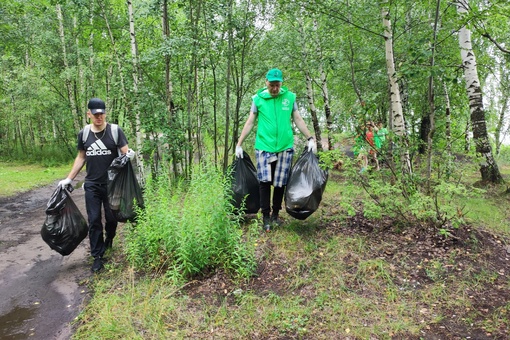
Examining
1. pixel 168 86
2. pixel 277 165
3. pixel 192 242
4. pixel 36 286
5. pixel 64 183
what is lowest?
pixel 36 286

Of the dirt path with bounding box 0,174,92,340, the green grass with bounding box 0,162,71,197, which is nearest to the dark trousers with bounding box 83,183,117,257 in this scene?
the dirt path with bounding box 0,174,92,340

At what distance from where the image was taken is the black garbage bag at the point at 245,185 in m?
4.39

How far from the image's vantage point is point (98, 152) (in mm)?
3811

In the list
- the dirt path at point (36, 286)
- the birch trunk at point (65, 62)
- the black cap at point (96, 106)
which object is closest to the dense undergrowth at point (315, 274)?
the dirt path at point (36, 286)

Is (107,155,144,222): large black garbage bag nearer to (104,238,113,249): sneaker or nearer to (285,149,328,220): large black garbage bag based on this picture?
(104,238,113,249): sneaker

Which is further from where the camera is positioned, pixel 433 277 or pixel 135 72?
pixel 135 72

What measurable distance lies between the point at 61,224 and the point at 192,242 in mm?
1598

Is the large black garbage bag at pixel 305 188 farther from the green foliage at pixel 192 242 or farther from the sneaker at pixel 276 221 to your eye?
the green foliage at pixel 192 242

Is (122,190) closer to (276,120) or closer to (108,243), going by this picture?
(108,243)

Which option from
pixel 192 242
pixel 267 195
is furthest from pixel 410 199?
pixel 192 242

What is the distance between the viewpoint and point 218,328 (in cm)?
262

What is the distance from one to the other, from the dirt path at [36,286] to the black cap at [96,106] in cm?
180

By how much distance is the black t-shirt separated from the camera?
12.5 feet

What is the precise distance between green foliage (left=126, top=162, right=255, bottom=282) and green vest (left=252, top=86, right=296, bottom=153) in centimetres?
78
